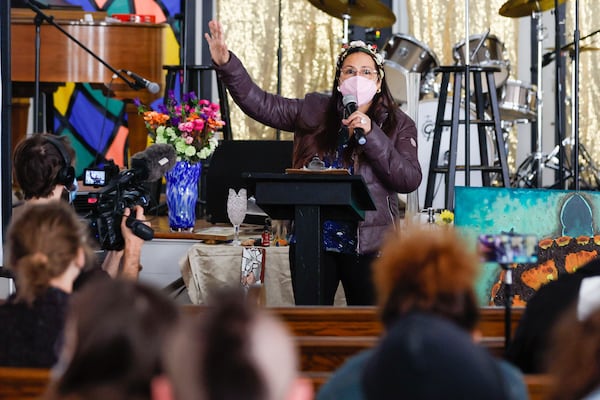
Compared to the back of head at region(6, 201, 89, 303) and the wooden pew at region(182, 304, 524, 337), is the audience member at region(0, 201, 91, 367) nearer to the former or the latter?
the back of head at region(6, 201, 89, 303)

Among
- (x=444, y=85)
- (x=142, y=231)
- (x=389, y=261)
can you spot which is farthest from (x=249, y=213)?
(x=389, y=261)

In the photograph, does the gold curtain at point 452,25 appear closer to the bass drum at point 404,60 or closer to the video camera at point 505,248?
the bass drum at point 404,60

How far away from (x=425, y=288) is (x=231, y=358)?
0.46m

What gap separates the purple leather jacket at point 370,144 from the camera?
342cm

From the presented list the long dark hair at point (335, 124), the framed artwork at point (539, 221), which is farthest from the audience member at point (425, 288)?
the framed artwork at point (539, 221)

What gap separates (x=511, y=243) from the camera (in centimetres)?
230

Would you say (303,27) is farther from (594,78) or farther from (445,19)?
(594,78)

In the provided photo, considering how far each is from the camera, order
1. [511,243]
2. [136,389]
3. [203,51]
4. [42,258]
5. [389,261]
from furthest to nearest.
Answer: [203,51]
[511,243]
[42,258]
[389,261]
[136,389]

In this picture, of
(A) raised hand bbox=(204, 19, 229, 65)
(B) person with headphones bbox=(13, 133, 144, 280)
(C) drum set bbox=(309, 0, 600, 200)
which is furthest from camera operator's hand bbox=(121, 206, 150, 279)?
(C) drum set bbox=(309, 0, 600, 200)

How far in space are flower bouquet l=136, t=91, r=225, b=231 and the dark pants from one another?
1761 millimetres

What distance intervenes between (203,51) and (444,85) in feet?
11.1

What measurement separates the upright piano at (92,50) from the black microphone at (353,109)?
3.49 metres

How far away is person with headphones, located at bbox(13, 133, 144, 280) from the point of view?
302 centimetres

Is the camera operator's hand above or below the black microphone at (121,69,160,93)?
below
